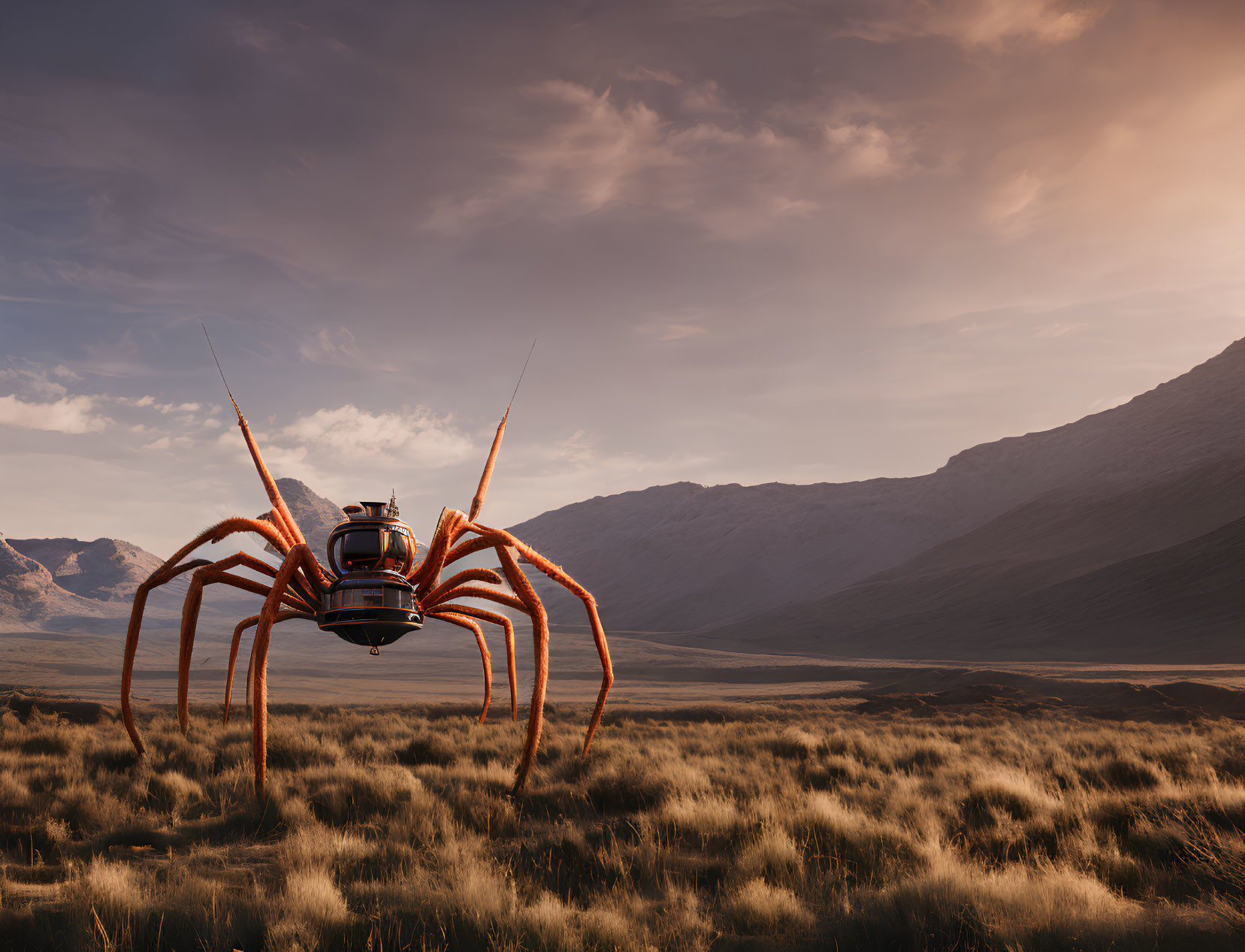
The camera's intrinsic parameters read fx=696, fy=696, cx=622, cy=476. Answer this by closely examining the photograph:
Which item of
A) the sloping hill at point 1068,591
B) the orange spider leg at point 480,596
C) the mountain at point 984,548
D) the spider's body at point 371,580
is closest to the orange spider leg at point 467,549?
the orange spider leg at point 480,596

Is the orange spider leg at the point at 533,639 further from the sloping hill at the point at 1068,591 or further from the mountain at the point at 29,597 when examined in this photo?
the mountain at the point at 29,597

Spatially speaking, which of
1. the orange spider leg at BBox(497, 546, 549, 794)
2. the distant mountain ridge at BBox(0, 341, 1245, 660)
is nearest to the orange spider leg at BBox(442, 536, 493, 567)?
the orange spider leg at BBox(497, 546, 549, 794)

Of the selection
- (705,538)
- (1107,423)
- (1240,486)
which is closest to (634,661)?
(1240,486)

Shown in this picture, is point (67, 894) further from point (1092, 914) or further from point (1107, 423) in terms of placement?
point (1107, 423)

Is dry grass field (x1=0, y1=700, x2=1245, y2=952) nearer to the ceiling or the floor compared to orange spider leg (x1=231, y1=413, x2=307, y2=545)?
nearer to the floor

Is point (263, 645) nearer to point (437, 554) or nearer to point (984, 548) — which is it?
point (437, 554)

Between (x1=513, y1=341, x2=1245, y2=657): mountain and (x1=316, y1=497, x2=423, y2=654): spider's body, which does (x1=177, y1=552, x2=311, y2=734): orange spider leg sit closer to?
(x1=316, y1=497, x2=423, y2=654): spider's body
